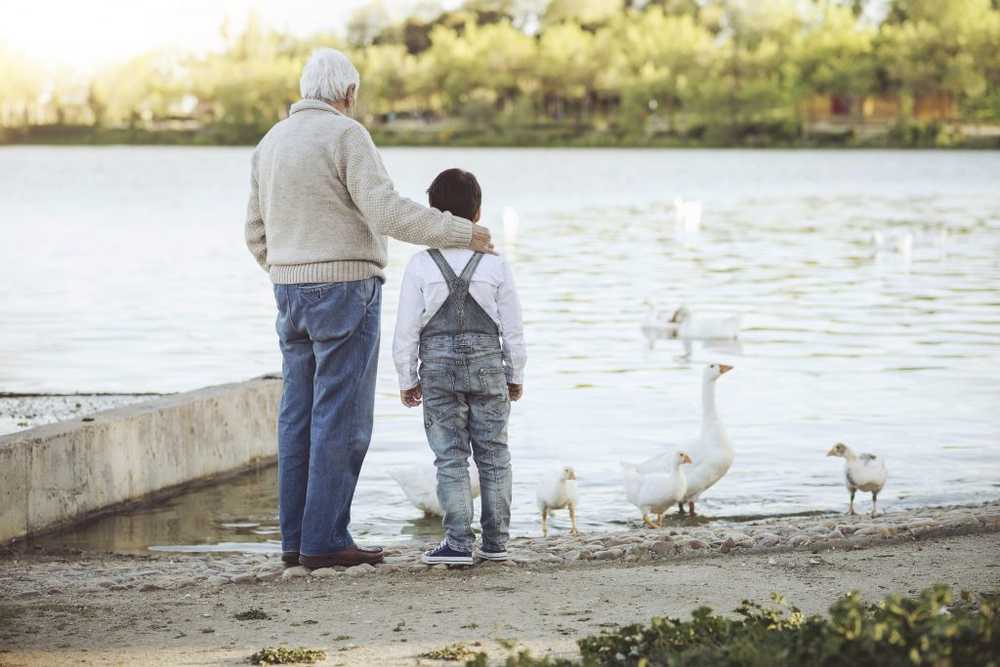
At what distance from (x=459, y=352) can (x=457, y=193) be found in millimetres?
699

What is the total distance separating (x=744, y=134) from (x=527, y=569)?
14239 cm

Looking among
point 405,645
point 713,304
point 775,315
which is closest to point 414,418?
point 405,645

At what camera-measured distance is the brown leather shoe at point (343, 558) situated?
704 cm

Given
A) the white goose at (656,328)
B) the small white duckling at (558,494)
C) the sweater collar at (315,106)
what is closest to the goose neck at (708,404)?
the small white duckling at (558,494)

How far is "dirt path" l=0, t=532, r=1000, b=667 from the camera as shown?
573 cm

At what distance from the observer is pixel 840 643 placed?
14.7 ft

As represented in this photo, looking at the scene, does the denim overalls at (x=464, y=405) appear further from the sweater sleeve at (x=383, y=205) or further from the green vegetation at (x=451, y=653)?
the green vegetation at (x=451, y=653)

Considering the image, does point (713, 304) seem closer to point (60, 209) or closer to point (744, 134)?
point (60, 209)

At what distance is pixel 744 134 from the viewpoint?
146 metres

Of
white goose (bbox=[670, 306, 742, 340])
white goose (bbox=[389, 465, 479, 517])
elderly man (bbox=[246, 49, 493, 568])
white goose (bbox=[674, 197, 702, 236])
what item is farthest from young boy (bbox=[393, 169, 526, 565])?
white goose (bbox=[674, 197, 702, 236])

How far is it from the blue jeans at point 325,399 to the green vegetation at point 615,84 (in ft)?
426

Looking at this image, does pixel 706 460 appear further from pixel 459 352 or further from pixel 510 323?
pixel 459 352

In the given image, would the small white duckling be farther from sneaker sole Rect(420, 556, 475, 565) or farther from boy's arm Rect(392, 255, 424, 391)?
boy's arm Rect(392, 255, 424, 391)

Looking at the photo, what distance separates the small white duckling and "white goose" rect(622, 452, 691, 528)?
1.49 feet
